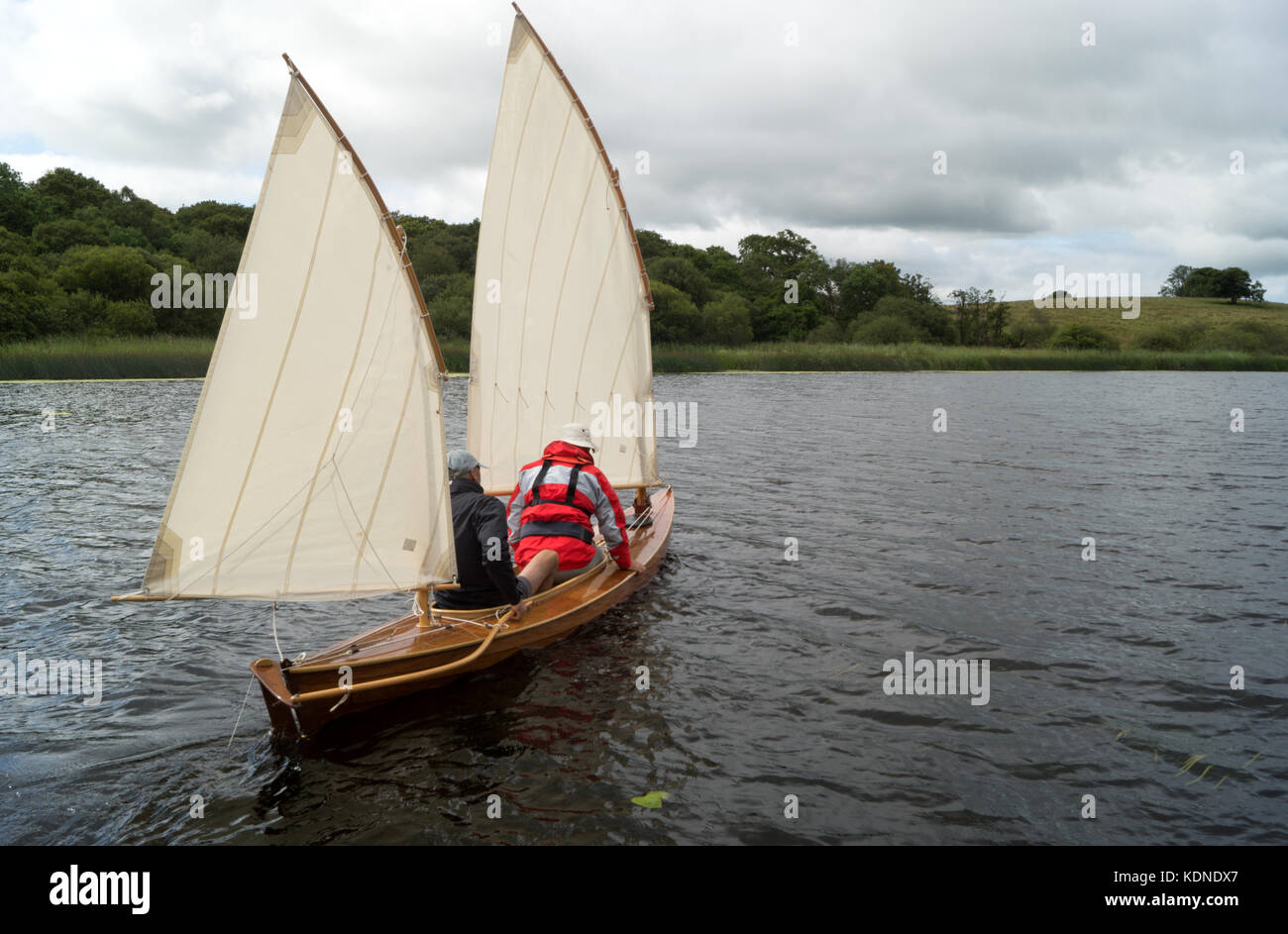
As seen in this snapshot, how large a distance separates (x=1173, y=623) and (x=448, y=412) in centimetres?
2760

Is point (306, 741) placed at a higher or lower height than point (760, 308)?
lower

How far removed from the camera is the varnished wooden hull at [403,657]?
681 cm

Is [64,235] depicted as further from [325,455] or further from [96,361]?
[325,455]

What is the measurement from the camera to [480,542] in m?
8.41

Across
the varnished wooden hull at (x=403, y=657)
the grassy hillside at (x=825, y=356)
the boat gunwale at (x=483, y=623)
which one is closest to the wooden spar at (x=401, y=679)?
the varnished wooden hull at (x=403, y=657)

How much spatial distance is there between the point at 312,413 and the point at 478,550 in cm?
239

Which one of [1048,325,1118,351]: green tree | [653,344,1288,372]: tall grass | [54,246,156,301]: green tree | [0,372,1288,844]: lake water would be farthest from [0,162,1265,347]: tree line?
[0,372,1288,844]: lake water

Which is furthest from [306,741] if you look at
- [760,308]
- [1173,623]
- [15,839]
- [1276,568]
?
[760,308]

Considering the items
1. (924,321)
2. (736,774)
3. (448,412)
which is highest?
(924,321)

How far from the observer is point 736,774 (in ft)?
22.1

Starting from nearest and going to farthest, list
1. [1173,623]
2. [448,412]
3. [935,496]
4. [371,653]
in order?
[371,653] → [1173,623] → [935,496] → [448,412]

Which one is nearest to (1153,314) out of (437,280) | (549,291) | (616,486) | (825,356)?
(825,356)
